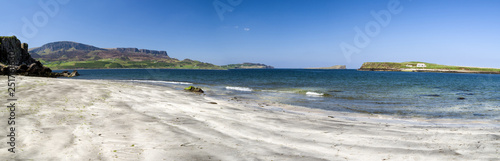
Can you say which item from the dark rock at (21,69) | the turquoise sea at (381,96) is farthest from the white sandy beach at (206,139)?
the dark rock at (21,69)

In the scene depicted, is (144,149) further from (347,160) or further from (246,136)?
(347,160)

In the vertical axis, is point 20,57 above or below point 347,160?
above

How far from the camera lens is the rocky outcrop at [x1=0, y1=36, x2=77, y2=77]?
51.7 metres

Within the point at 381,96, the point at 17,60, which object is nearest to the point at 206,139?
the point at 381,96

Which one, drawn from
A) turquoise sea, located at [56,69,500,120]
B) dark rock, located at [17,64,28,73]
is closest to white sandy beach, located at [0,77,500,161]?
turquoise sea, located at [56,69,500,120]

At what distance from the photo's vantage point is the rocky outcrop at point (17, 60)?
5172 cm

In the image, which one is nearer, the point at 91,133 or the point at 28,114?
the point at 91,133

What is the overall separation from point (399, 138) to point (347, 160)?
17.9 feet

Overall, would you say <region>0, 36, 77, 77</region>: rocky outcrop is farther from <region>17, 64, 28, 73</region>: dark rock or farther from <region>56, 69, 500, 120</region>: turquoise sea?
<region>56, 69, 500, 120</region>: turquoise sea

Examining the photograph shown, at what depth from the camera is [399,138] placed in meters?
12.1

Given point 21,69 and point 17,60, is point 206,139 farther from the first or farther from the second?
point 17,60

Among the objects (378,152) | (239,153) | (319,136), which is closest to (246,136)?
(239,153)

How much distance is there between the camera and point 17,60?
240 feet

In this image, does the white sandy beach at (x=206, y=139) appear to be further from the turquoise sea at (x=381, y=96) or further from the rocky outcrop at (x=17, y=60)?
the rocky outcrop at (x=17, y=60)
